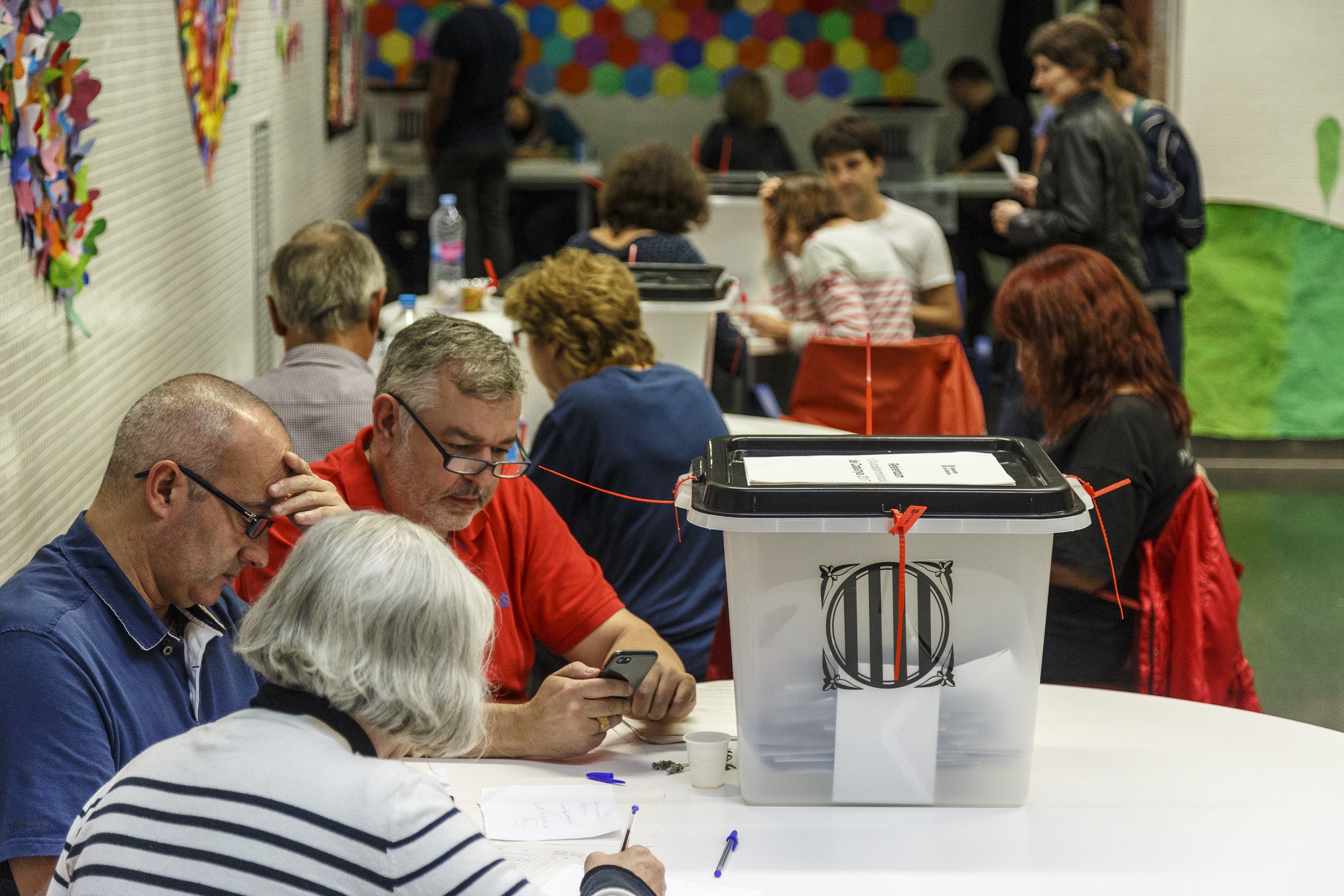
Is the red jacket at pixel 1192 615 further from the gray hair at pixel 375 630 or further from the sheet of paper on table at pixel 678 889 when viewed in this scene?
the gray hair at pixel 375 630

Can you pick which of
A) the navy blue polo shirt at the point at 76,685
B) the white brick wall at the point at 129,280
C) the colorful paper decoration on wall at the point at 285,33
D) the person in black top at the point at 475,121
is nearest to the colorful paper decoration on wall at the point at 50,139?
the white brick wall at the point at 129,280

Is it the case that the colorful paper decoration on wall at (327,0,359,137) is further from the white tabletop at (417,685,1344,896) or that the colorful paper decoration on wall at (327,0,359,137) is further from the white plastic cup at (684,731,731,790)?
the white plastic cup at (684,731,731,790)

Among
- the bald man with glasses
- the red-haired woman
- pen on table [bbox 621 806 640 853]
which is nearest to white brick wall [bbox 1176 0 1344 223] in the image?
the red-haired woman

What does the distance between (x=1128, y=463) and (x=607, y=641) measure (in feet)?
3.31

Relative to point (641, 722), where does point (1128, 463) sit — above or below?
above

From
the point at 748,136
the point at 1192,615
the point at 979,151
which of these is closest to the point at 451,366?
the point at 1192,615

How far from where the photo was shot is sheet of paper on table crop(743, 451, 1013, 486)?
159cm

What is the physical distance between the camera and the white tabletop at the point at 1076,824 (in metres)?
1.51

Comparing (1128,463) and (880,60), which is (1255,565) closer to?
(1128,463)

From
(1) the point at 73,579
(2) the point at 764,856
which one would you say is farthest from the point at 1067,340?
(1) the point at 73,579

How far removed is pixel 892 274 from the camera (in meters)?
4.57

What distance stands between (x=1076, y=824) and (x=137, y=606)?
1.17 metres

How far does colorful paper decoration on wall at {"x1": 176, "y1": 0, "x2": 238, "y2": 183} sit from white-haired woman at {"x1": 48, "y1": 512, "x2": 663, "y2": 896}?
3007 millimetres

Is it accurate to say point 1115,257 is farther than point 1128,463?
Yes
